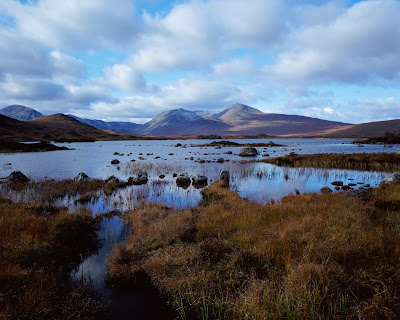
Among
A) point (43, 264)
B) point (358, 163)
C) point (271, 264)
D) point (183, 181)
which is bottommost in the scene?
point (183, 181)

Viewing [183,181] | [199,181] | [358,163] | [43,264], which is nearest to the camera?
[43,264]

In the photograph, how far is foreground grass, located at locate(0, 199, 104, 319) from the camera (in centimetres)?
477

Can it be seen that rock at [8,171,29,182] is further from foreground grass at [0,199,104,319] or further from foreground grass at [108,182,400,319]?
foreground grass at [108,182,400,319]

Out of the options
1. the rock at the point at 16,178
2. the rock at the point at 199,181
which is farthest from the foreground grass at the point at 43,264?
the rock at the point at 16,178

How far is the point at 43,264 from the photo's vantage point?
266 inches

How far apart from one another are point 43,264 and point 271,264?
23.0ft

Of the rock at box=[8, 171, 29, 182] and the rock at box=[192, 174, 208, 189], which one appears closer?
the rock at box=[8, 171, 29, 182]

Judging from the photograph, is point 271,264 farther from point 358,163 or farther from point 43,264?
point 358,163

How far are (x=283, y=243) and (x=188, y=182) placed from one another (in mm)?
16500

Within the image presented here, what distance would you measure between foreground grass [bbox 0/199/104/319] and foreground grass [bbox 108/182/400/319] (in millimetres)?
1571

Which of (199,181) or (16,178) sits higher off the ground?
(16,178)

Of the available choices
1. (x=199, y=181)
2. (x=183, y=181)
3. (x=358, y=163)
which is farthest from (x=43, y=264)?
(x=358, y=163)

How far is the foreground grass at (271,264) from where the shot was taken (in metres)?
4.76

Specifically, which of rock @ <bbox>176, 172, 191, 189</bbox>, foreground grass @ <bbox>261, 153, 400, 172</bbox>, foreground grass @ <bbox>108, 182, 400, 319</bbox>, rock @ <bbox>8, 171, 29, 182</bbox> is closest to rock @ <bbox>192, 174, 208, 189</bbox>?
rock @ <bbox>176, 172, 191, 189</bbox>
